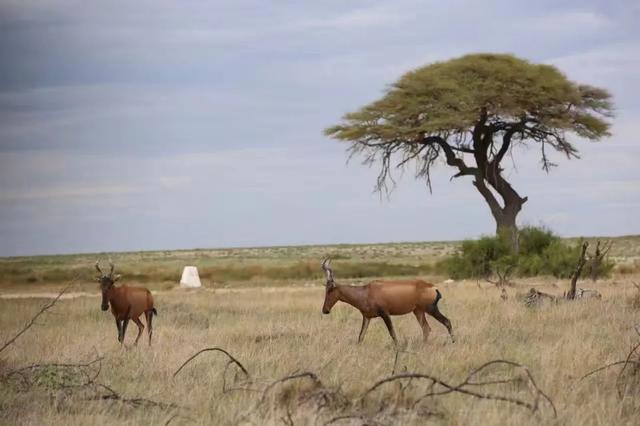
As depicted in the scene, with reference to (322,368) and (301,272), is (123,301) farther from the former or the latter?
(301,272)

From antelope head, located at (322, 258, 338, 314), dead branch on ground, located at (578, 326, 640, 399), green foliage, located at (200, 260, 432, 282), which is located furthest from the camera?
green foliage, located at (200, 260, 432, 282)

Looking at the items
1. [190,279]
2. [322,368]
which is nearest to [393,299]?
[322,368]

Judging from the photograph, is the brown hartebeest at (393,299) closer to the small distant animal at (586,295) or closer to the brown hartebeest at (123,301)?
the brown hartebeest at (123,301)

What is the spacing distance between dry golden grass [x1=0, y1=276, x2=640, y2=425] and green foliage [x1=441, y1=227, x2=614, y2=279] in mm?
11668

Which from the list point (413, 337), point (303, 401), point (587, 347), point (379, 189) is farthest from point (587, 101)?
point (303, 401)

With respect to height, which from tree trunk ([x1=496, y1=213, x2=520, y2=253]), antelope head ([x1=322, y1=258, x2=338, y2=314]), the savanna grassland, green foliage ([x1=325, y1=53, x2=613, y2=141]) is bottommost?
the savanna grassland

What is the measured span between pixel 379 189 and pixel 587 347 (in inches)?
934

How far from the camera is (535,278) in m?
29.5

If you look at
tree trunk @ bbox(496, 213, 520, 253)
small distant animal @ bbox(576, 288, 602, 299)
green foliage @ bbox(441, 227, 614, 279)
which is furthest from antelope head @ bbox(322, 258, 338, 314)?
tree trunk @ bbox(496, 213, 520, 253)

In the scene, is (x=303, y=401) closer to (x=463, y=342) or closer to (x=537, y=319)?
(x=463, y=342)

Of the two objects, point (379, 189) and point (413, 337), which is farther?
point (379, 189)

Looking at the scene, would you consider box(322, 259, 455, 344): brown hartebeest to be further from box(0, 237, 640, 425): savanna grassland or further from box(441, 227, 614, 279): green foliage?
box(441, 227, 614, 279): green foliage

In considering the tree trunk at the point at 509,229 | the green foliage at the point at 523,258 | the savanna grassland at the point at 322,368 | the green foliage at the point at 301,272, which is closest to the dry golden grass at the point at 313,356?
the savanna grassland at the point at 322,368

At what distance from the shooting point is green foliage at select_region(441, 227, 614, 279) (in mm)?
30078
